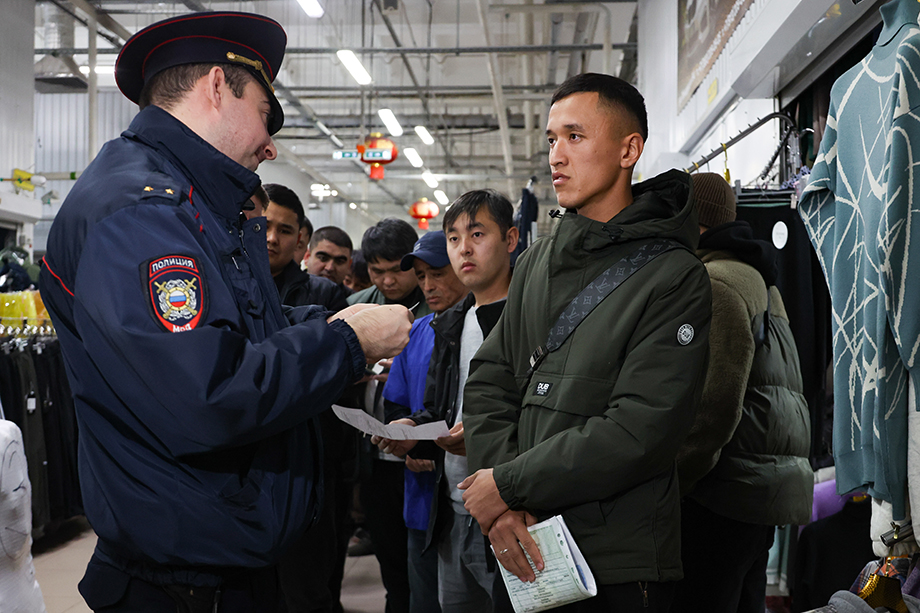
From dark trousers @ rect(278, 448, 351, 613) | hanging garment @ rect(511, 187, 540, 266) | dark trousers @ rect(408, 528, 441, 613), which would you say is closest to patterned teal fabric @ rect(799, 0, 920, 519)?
dark trousers @ rect(408, 528, 441, 613)

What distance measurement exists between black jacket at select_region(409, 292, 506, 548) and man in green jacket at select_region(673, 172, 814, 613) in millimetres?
739

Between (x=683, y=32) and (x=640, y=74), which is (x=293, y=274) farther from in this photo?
(x=640, y=74)

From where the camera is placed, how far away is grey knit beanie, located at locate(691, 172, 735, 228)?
2.29 metres

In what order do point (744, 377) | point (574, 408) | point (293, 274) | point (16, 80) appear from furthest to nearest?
point (16, 80) → point (293, 274) → point (744, 377) → point (574, 408)

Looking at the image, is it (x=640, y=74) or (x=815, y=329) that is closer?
(x=815, y=329)

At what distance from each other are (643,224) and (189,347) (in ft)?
2.96

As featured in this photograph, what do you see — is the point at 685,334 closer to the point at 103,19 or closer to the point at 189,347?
the point at 189,347

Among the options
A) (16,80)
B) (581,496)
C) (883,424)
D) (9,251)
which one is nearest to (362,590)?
(581,496)

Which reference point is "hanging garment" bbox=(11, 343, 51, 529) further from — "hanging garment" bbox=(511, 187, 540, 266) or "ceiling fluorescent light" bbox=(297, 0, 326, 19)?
"ceiling fluorescent light" bbox=(297, 0, 326, 19)

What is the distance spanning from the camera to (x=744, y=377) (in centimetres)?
195

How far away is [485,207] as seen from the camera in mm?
2578

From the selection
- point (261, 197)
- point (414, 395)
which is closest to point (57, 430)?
point (261, 197)

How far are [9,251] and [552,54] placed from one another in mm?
7855

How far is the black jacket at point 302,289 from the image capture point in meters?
3.35
